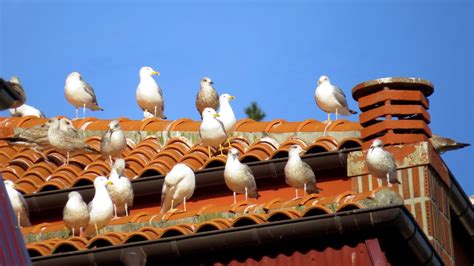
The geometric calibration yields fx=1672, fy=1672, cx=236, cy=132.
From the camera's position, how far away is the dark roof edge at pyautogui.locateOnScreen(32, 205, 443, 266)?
52.7ft

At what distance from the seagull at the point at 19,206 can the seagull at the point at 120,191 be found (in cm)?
99

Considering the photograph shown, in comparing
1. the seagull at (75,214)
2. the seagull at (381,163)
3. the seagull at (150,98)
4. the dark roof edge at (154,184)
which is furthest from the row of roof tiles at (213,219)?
the seagull at (150,98)

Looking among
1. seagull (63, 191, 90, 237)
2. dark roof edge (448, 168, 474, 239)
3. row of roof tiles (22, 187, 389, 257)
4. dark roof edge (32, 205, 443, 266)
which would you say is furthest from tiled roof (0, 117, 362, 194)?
dark roof edge (32, 205, 443, 266)

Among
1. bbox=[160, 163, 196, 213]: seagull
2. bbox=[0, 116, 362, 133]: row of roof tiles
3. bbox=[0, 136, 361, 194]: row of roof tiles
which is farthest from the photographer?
bbox=[0, 116, 362, 133]: row of roof tiles

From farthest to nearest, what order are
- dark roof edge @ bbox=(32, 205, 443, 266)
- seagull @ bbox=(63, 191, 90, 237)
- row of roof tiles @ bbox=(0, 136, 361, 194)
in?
row of roof tiles @ bbox=(0, 136, 361, 194), seagull @ bbox=(63, 191, 90, 237), dark roof edge @ bbox=(32, 205, 443, 266)

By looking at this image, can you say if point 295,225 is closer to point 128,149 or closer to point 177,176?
point 177,176

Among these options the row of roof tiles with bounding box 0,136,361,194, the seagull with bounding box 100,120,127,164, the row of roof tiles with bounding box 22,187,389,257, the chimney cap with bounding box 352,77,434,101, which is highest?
the chimney cap with bounding box 352,77,434,101

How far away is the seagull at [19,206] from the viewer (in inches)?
747

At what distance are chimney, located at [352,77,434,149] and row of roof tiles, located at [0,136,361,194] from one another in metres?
0.28

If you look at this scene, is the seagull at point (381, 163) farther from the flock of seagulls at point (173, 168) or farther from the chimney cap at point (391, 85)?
the chimney cap at point (391, 85)

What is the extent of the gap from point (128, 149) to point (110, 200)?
2140mm

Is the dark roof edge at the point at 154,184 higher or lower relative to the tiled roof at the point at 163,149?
lower

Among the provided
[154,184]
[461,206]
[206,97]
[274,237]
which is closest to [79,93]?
[206,97]

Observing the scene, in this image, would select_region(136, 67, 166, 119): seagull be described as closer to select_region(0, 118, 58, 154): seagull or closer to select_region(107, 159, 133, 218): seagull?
select_region(0, 118, 58, 154): seagull
